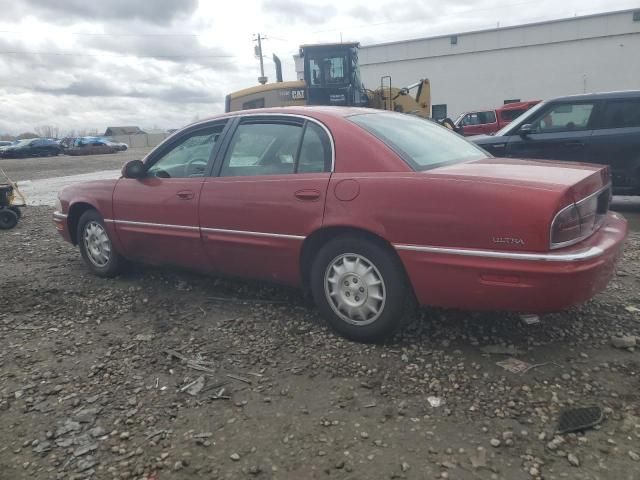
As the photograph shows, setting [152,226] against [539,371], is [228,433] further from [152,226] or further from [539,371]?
[152,226]

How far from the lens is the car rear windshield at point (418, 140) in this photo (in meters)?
3.35

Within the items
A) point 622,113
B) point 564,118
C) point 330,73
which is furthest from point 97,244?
point 330,73

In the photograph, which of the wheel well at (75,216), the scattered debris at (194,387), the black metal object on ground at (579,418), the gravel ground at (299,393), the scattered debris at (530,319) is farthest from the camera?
the wheel well at (75,216)

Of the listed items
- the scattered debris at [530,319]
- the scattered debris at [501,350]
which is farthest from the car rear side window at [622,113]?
the scattered debris at [501,350]

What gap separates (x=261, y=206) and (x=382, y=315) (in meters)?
1.11

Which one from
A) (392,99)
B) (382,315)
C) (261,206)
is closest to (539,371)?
(382,315)

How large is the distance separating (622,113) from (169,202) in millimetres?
6013

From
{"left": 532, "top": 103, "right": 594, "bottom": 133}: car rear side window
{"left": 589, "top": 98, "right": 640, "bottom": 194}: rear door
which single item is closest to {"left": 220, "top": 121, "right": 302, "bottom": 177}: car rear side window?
{"left": 532, "top": 103, "right": 594, "bottom": 133}: car rear side window

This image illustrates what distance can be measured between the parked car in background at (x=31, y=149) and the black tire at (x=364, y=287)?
41254 millimetres

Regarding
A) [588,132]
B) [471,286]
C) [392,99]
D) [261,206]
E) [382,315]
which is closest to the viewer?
[471,286]

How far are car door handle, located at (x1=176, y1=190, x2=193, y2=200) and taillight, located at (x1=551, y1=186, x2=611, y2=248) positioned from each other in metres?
2.59

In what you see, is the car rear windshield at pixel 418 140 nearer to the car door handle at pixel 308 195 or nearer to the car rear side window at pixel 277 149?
the car rear side window at pixel 277 149

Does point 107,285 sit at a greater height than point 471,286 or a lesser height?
lesser

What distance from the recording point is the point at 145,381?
3.05 meters
